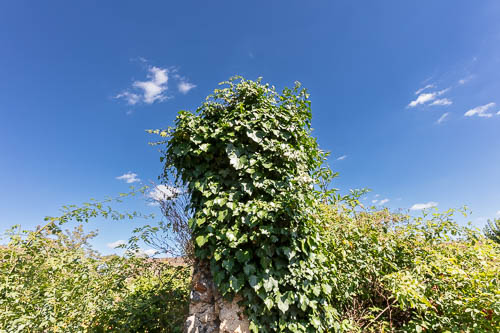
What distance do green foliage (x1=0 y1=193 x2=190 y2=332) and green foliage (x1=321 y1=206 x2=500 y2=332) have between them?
242cm

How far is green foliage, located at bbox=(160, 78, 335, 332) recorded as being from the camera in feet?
8.73

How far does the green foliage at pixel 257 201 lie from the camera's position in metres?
2.66

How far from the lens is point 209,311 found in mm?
2871

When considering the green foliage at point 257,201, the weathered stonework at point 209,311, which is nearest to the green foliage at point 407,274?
the green foliage at point 257,201

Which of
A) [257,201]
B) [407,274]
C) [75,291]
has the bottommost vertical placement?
[407,274]

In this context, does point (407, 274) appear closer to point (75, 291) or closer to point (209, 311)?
point (209, 311)

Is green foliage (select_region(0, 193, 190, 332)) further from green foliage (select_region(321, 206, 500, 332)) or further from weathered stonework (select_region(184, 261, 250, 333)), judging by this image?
green foliage (select_region(321, 206, 500, 332))

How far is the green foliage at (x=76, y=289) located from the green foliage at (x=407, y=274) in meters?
2.42

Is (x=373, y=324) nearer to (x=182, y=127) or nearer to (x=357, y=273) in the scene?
(x=357, y=273)

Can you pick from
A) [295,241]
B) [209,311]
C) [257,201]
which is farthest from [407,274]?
[209,311]

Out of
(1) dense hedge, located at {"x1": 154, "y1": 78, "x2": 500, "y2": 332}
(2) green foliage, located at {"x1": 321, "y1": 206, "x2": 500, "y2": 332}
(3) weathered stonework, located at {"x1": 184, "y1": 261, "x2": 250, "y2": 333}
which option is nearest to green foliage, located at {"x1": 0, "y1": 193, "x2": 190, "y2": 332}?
(3) weathered stonework, located at {"x1": 184, "y1": 261, "x2": 250, "y2": 333}

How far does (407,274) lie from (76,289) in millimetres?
3868

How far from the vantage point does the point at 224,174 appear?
315 cm

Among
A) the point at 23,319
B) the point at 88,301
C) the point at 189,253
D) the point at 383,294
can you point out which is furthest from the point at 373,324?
the point at 23,319
